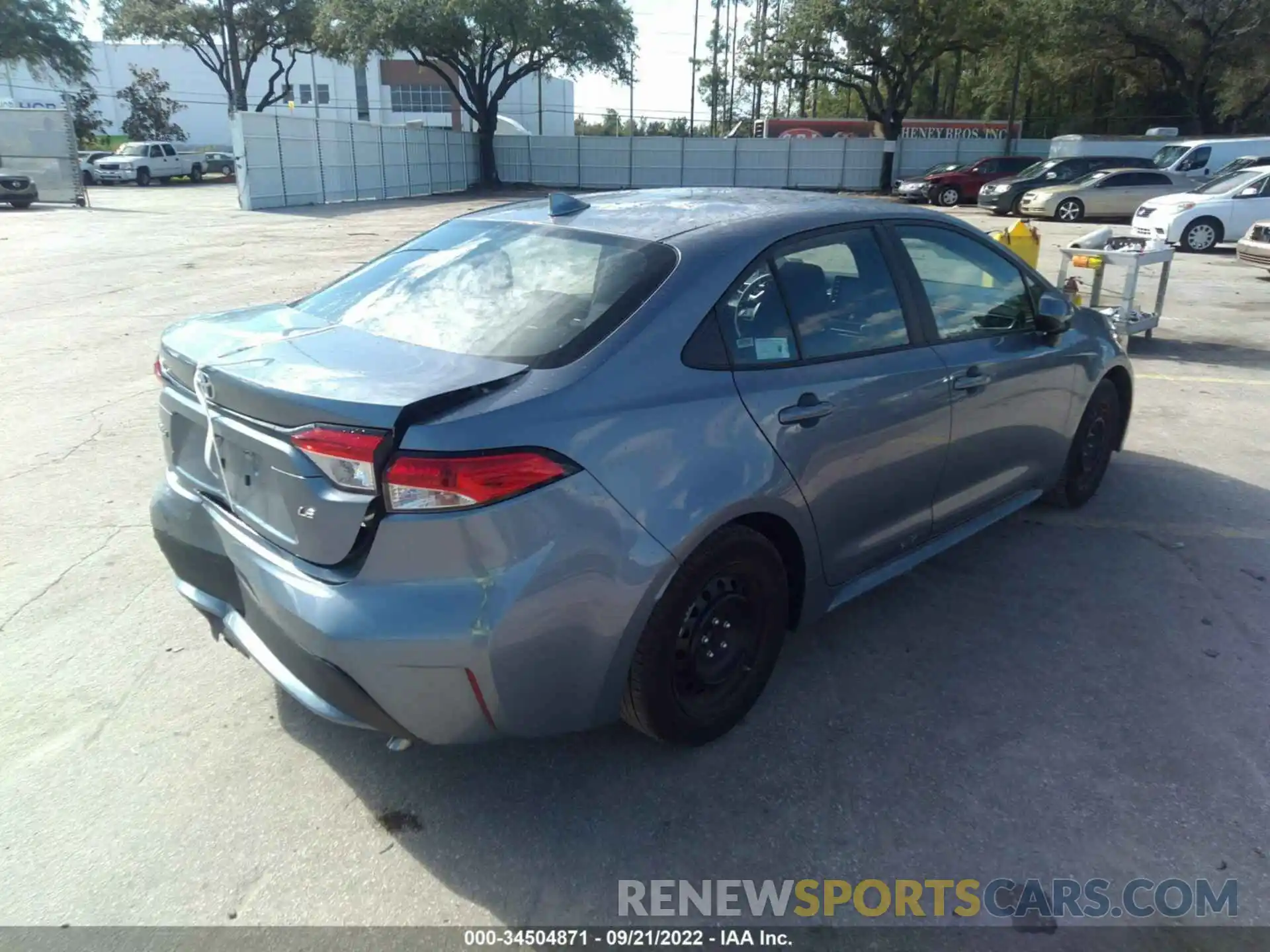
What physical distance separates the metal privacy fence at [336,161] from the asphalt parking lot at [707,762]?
26129mm

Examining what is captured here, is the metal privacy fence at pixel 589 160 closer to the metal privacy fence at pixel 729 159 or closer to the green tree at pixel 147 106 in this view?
the metal privacy fence at pixel 729 159

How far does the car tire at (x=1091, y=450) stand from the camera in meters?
4.92

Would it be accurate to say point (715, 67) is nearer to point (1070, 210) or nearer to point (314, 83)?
point (314, 83)

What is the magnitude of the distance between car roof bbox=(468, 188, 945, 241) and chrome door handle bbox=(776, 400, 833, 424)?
69 centimetres

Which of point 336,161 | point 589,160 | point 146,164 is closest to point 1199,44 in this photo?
point 589,160

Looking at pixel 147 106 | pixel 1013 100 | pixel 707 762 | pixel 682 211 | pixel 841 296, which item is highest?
pixel 1013 100

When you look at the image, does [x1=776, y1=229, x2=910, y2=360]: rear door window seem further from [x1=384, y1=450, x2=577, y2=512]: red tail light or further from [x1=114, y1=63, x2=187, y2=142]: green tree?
[x1=114, y1=63, x2=187, y2=142]: green tree

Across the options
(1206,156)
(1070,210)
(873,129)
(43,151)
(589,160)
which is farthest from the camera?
(873,129)

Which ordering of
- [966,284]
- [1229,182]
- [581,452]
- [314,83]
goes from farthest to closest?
1. [314,83]
2. [1229,182]
3. [966,284]
4. [581,452]

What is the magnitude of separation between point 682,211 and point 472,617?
1.80m

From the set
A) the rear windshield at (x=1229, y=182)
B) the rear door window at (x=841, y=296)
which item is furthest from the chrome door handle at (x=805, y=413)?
the rear windshield at (x=1229, y=182)

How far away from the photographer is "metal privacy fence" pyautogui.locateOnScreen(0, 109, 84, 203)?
96.1ft

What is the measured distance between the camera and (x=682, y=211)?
136 inches

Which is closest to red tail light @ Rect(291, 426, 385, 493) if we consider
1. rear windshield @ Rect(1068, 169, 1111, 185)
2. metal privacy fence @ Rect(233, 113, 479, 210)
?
rear windshield @ Rect(1068, 169, 1111, 185)
